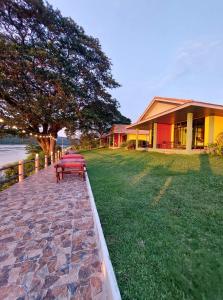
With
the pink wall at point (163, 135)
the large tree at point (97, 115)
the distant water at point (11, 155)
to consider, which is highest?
the large tree at point (97, 115)

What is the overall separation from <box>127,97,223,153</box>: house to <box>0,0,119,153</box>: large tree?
7584 millimetres

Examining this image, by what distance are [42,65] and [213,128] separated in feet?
49.3

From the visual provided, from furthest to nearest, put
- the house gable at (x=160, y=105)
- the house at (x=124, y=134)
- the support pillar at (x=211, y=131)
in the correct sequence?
the house at (x=124, y=134) < the house gable at (x=160, y=105) < the support pillar at (x=211, y=131)

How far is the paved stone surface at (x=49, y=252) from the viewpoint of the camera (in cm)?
207

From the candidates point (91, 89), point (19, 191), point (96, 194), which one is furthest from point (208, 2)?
point (19, 191)

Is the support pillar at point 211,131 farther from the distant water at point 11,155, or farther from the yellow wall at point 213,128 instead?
the distant water at point 11,155

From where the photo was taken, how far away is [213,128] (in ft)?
43.0

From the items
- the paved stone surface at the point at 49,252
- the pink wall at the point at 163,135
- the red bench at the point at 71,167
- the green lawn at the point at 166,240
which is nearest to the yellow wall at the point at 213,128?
the pink wall at the point at 163,135

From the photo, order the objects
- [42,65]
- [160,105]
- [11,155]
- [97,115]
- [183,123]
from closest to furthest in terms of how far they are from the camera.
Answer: [42,65] → [183,123] → [160,105] → [97,115] → [11,155]

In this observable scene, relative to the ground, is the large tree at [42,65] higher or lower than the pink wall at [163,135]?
higher

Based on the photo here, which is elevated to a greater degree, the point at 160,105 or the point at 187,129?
the point at 160,105

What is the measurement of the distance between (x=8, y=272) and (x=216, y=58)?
132 ft

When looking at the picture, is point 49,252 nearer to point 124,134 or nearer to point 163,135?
point 163,135

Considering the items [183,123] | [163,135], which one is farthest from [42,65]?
[183,123]
